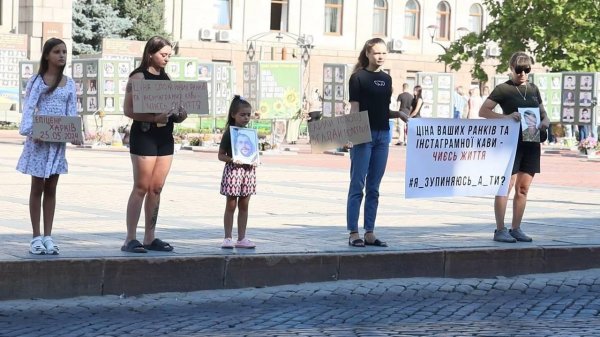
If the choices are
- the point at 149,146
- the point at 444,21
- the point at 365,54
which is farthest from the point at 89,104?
the point at 444,21

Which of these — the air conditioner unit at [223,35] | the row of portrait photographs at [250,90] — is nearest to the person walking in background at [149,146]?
the row of portrait photographs at [250,90]

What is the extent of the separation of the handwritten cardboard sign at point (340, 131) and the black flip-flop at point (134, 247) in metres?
2.05

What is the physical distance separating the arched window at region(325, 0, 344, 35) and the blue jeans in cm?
5364

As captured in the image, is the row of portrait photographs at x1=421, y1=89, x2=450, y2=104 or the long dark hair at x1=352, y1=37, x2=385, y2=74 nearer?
the long dark hair at x1=352, y1=37, x2=385, y2=74

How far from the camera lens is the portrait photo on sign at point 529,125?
12641mm

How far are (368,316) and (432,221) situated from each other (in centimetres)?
539

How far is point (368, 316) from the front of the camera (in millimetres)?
9461

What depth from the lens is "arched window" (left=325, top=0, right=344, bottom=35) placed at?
65375mm

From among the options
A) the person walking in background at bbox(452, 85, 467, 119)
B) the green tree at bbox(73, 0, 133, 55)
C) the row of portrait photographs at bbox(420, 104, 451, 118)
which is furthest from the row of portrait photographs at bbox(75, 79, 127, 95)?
the green tree at bbox(73, 0, 133, 55)

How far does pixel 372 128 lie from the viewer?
38.8ft

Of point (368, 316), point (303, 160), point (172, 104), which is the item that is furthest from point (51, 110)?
point (303, 160)

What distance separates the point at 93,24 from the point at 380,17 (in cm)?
1650

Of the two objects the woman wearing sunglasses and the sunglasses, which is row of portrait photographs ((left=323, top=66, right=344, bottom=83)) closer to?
the woman wearing sunglasses

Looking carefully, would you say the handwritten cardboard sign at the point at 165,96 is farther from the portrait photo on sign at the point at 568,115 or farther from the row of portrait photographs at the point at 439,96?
the row of portrait photographs at the point at 439,96
